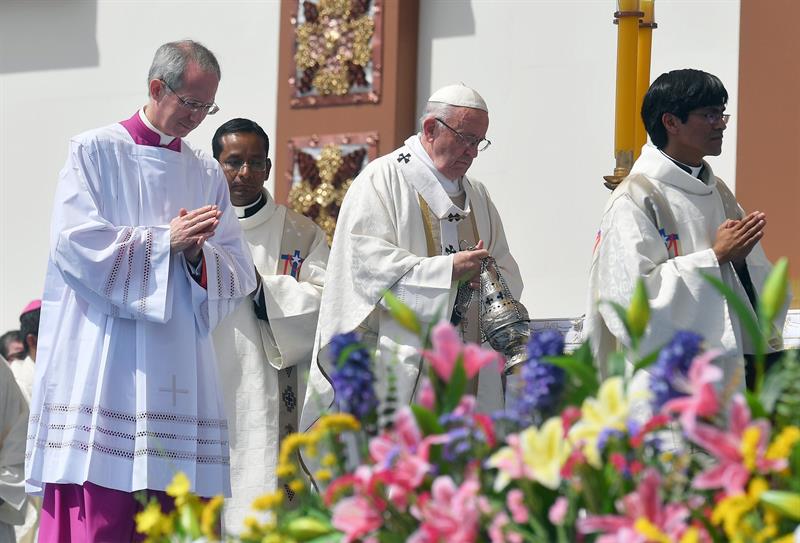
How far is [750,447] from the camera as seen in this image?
173 cm

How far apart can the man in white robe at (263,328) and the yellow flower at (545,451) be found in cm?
401

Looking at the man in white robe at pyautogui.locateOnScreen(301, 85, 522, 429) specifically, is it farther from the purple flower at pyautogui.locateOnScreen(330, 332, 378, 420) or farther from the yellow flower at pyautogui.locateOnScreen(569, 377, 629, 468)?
the yellow flower at pyautogui.locateOnScreen(569, 377, 629, 468)

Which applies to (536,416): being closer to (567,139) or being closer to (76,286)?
(76,286)

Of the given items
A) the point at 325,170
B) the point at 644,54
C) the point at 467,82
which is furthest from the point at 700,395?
the point at 325,170

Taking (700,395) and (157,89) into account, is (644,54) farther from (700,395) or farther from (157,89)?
(700,395)

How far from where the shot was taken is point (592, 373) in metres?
2.00

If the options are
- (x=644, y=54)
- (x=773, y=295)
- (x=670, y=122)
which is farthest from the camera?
(x=644, y=54)

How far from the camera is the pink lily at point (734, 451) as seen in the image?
1.74 metres

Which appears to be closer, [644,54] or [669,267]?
[669,267]

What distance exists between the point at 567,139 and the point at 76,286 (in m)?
3.14

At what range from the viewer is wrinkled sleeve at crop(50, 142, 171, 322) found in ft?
15.5

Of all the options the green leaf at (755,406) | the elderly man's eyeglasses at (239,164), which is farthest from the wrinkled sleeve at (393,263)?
the green leaf at (755,406)

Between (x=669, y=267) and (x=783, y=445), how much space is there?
293cm

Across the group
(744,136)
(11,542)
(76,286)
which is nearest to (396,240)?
(76,286)
